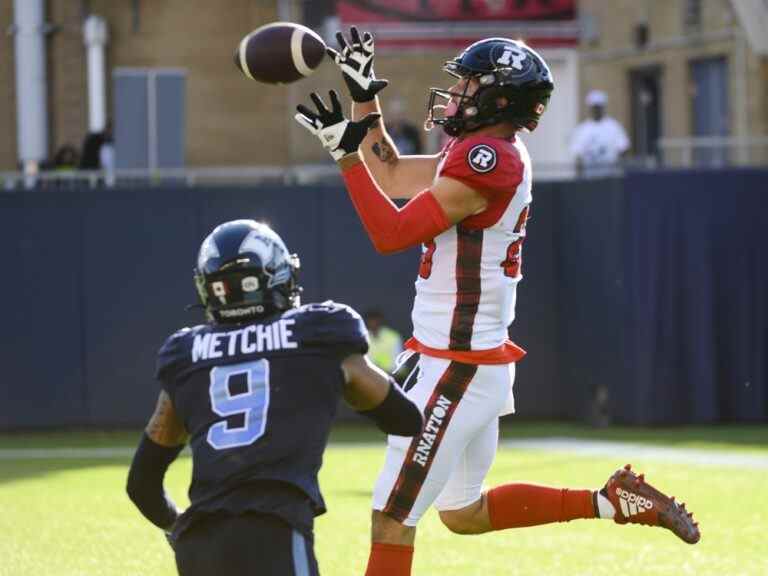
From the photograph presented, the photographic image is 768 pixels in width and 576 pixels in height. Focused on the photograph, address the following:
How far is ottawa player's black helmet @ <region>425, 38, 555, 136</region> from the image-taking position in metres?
5.95

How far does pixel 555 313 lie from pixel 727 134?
7.85 meters

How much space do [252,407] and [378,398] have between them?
431 millimetres

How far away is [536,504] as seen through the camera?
6.31 m

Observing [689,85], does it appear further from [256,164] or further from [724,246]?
[724,246]

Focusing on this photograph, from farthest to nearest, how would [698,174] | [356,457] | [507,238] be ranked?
[698,174], [356,457], [507,238]

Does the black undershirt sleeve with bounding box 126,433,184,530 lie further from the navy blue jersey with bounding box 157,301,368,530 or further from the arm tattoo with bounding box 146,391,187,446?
the navy blue jersey with bounding box 157,301,368,530

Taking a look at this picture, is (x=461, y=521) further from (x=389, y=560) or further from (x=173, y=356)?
(x=173, y=356)

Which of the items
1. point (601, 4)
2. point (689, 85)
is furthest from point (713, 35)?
point (601, 4)

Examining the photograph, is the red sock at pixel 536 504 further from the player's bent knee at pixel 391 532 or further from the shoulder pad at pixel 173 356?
the shoulder pad at pixel 173 356

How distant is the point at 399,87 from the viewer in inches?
997

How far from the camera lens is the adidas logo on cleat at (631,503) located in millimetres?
6316

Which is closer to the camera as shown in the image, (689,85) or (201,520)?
(201,520)

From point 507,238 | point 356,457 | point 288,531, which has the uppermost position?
point 507,238

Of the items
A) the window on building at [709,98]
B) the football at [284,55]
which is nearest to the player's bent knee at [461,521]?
the football at [284,55]
